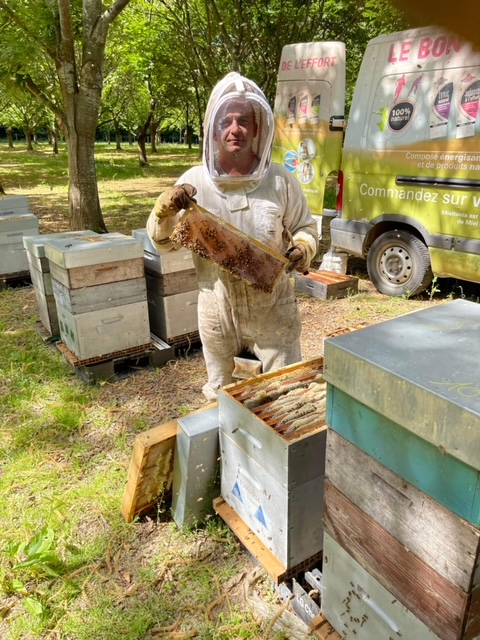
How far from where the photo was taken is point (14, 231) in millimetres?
5523

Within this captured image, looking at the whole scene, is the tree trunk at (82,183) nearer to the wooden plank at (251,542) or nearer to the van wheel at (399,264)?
the van wheel at (399,264)

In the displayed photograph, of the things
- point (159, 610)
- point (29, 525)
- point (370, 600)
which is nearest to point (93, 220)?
point (29, 525)

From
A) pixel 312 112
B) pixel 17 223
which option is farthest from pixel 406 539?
pixel 312 112

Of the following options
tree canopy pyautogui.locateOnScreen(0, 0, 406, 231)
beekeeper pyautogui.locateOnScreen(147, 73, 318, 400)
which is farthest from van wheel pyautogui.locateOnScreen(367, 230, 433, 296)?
beekeeper pyautogui.locateOnScreen(147, 73, 318, 400)

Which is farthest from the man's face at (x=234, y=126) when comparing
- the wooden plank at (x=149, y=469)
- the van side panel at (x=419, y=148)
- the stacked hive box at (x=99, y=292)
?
the van side panel at (x=419, y=148)

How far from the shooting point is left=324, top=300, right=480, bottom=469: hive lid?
105 centimetres

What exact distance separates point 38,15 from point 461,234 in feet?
20.8

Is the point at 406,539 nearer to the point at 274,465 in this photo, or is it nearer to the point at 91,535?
the point at 274,465

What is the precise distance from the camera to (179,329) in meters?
4.20

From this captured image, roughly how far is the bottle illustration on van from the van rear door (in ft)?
2.09

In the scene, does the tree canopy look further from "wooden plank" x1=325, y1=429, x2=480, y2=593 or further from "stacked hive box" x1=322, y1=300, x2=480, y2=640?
"wooden plank" x1=325, y1=429, x2=480, y2=593

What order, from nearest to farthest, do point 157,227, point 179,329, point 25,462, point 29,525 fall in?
point 157,227 → point 29,525 → point 25,462 → point 179,329

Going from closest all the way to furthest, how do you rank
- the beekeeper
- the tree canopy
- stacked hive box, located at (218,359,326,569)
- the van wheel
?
stacked hive box, located at (218,359,326,569) < the beekeeper < the van wheel < the tree canopy

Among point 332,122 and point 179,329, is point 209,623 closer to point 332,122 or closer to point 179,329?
point 179,329
